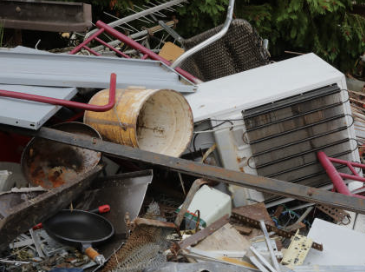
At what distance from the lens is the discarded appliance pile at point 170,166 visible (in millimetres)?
3195

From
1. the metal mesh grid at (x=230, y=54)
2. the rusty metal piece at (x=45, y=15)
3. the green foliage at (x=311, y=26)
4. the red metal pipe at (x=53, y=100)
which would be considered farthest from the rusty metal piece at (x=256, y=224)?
the green foliage at (x=311, y=26)

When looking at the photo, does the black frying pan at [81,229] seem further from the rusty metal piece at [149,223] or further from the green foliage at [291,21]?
the green foliage at [291,21]

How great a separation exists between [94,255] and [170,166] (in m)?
0.73

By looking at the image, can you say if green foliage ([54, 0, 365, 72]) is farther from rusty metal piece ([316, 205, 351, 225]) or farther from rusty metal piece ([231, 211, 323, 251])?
rusty metal piece ([231, 211, 323, 251])

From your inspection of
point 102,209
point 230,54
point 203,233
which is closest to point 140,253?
point 203,233

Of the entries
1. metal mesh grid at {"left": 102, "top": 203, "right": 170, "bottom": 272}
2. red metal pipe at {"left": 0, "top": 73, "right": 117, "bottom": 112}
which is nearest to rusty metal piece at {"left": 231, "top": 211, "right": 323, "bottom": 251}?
metal mesh grid at {"left": 102, "top": 203, "right": 170, "bottom": 272}

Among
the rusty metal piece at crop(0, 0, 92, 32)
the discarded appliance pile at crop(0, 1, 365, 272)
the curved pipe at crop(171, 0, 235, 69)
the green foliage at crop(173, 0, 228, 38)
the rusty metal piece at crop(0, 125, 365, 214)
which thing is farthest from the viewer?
the green foliage at crop(173, 0, 228, 38)

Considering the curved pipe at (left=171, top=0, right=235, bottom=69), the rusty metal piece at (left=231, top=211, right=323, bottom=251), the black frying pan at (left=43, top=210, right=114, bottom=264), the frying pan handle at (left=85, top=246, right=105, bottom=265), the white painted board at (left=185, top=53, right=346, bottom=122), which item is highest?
the curved pipe at (left=171, top=0, right=235, bottom=69)

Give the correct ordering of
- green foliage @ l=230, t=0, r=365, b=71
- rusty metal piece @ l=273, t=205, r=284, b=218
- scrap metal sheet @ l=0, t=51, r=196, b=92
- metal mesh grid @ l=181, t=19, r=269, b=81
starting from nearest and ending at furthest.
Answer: scrap metal sheet @ l=0, t=51, r=196, b=92 < rusty metal piece @ l=273, t=205, r=284, b=218 < metal mesh grid @ l=181, t=19, r=269, b=81 < green foliage @ l=230, t=0, r=365, b=71

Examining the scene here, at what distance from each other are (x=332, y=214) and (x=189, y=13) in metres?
3.32

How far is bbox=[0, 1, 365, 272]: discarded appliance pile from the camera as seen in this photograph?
3195 mm

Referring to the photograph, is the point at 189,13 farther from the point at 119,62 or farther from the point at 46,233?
the point at 46,233

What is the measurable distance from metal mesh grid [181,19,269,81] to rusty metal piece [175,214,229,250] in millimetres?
1941

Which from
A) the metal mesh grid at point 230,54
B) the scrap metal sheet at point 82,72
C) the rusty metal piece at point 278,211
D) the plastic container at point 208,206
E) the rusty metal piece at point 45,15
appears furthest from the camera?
the rusty metal piece at point 45,15
